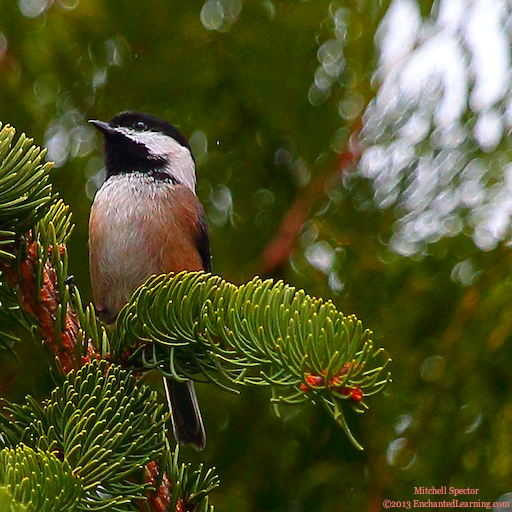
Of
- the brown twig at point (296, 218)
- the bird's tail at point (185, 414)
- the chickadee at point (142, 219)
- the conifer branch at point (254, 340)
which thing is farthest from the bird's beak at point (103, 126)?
the conifer branch at point (254, 340)

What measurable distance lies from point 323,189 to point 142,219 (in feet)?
2.05

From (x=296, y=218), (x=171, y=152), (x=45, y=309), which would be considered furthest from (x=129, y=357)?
(x=171, y=152)

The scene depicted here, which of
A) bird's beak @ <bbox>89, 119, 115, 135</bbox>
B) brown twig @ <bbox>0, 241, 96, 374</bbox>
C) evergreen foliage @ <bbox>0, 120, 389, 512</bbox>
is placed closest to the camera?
evergreen foliage @ <bbox>0, 120, 389, 512</bbox>

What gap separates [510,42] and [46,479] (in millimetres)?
1880

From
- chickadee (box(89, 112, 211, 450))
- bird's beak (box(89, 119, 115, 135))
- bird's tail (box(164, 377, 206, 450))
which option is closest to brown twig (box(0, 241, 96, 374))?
bird's tail (box(164, 377, 206, 450))

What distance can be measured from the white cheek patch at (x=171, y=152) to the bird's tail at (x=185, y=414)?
0.69 metres

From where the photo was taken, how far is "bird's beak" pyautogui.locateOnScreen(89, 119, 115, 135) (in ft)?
7.56

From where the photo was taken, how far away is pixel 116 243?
236 centimetres

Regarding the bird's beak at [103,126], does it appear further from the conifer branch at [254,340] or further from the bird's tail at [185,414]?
the conifer branch at [254,340]

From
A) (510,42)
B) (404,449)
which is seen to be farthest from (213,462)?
(510,42)

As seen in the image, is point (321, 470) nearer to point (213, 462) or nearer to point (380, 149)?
point (213, 462)

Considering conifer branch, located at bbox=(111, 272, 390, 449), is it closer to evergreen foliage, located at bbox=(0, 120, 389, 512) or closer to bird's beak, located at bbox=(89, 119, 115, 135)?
evergreen foliage, located at bbox=(0, 120, 389, 512)

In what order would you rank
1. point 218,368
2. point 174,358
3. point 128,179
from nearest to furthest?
1. point 218,368
2. point 174,358
3. point 128,179

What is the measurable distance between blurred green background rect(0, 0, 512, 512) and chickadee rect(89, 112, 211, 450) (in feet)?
0.25
